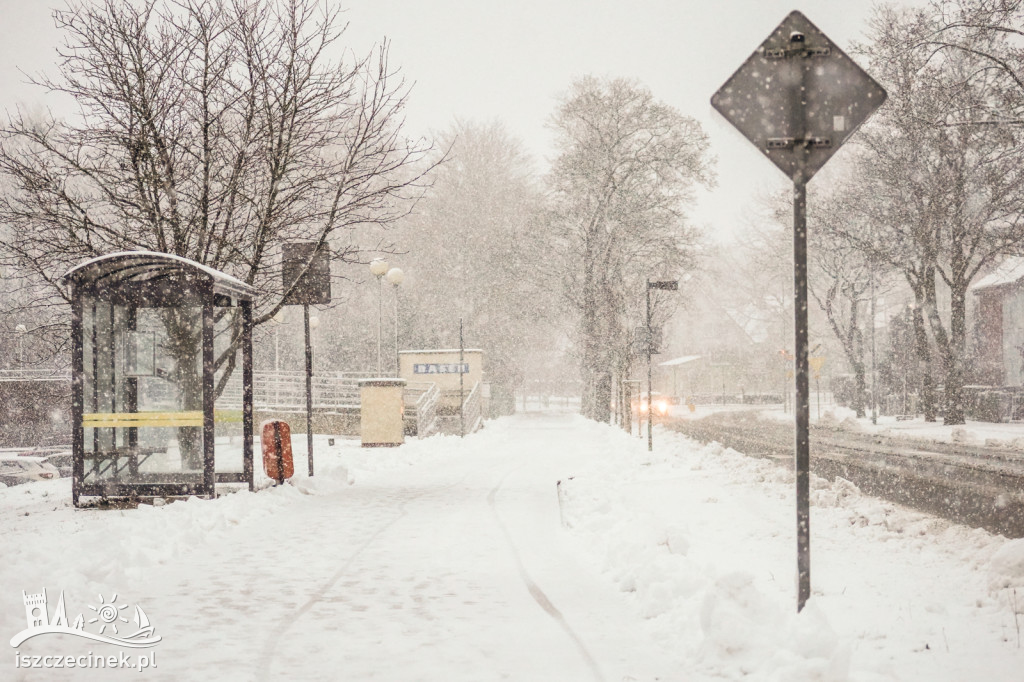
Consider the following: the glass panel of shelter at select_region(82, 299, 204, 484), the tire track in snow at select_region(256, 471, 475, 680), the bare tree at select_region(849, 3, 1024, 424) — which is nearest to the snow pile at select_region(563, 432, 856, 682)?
the tire track in snow at select_region(256, 471, 475, 680)

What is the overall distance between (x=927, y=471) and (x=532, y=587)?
1123cm

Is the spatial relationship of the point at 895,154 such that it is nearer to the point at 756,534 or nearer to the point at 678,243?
the point at 678,243

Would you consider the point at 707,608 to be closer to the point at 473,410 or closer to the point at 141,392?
the point at 141,392

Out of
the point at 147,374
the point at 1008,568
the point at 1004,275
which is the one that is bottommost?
the point at 1008,568

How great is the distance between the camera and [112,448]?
39.2 ft

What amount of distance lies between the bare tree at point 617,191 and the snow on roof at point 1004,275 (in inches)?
565

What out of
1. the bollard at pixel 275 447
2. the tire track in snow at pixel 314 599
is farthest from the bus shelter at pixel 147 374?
the tire track in snow at pixel 314 599

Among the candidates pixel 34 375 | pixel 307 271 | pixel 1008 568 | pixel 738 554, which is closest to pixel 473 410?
pixel 307 271

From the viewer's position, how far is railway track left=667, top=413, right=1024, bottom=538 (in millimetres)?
10266

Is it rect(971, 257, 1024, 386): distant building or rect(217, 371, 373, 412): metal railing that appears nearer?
rect(217, 371, 373, 412): metal railing

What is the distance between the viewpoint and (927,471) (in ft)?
48.9

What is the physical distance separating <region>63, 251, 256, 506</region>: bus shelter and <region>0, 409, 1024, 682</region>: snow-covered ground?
89 cm

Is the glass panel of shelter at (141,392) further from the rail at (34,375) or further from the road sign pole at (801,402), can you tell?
the rail at (34,375)

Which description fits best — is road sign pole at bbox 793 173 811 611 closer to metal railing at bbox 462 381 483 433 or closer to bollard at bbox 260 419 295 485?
bollard at bbox 260 419 295 485
